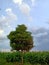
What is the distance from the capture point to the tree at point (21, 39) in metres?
46.9

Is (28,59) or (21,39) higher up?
(21,39)

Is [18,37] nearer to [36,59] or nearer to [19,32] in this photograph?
[19,32]

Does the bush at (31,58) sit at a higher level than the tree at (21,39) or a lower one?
lower

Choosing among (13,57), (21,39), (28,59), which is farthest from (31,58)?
(21,39)

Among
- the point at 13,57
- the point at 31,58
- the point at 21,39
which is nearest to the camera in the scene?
the point at 13,57

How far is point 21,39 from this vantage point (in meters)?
48.2

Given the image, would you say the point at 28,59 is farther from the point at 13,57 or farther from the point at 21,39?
the point at 21,39

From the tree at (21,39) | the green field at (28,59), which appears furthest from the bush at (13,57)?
the tree at (21,39)

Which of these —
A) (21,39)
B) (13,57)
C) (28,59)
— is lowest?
(28,59)

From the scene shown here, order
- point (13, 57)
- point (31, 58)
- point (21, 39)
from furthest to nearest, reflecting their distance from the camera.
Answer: point (21, 39) → point (31, 58) → point (13, 57)

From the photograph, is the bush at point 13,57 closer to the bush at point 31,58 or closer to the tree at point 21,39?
the bush at point 31,58

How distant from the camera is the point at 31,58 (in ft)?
96.4

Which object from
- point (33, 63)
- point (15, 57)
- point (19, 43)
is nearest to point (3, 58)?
point (15, 57)

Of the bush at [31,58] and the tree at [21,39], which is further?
the tree at [21,39]
